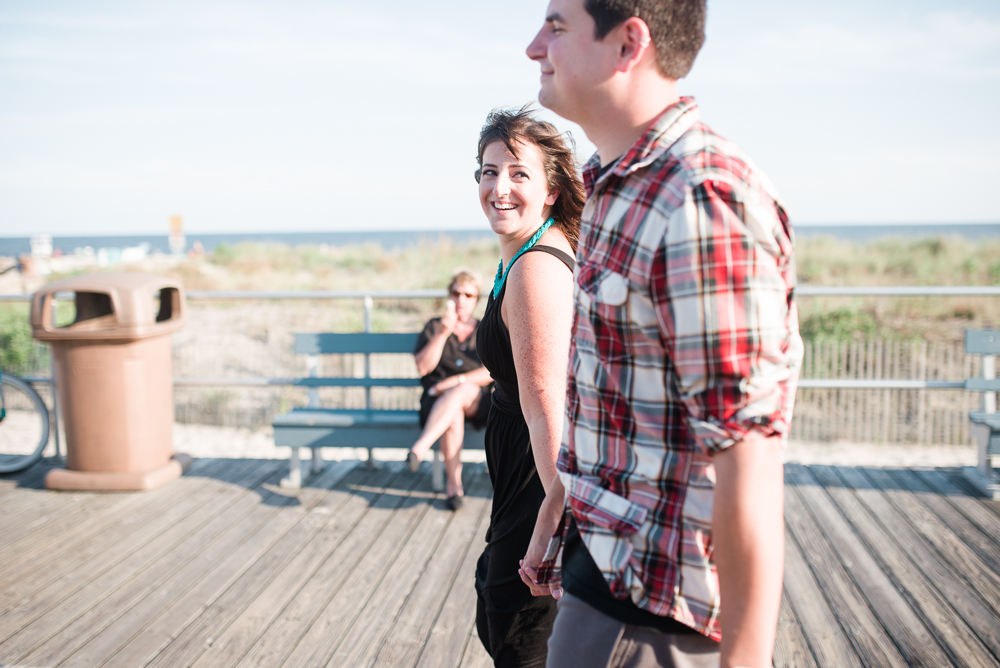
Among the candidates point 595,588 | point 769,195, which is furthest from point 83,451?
point 769,195

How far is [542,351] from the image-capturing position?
1.46 meters

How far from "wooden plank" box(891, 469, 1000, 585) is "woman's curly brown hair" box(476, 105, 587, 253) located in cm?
257

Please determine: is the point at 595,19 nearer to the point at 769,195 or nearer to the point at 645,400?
the point at 769,195

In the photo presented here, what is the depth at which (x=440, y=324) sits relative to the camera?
157 inches

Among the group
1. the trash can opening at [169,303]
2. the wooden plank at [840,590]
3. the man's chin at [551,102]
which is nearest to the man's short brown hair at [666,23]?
the man's chin at [551,102]

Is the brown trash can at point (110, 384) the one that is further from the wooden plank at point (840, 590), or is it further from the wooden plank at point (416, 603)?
the wooden plank at point (840, 590)

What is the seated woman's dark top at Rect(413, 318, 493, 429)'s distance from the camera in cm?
400

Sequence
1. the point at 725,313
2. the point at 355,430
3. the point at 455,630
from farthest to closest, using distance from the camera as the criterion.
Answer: the point at 355,430, the point at 455,630, the point at 725,313

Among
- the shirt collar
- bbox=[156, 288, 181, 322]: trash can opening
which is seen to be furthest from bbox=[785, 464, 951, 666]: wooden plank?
bbox=[156, 288, 181, 322]: trash can opening

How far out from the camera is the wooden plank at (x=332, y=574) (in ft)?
8.22

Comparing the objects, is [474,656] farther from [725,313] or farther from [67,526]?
[67,526]

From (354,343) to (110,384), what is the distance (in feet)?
4.56

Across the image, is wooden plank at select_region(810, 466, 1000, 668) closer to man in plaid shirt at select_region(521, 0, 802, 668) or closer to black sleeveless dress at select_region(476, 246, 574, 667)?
black sleeveless dress at select_region(476, 246, 574, 667)

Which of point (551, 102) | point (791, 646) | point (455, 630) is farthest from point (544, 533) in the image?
point (791, 646)
